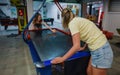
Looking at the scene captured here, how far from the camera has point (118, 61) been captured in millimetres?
3562

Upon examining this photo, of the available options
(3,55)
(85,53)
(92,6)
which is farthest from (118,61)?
(92,6)

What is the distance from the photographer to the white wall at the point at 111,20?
748cm

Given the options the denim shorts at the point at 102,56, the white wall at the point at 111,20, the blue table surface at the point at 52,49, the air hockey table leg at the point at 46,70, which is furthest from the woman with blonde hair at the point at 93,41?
the white wall at the point at 111,20

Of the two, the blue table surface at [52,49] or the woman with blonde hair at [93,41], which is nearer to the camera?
the woman with blonde hair at [93,41]

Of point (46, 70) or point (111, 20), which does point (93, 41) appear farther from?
point (111, 20)

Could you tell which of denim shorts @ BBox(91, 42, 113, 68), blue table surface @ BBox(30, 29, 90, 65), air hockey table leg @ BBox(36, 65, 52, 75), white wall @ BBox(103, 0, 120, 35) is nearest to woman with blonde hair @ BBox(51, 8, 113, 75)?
denim shorts @ BBox(91, 42, 113, 68)

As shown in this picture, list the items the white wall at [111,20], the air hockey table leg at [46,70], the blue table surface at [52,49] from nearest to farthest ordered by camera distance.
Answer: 1. the air hockey table leg at [46,70]
2. the blue table surface at [52,49]
3. the white wall at [111,20]

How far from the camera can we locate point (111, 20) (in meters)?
7.91

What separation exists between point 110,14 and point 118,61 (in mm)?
5259

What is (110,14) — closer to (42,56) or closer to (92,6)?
(92,6)

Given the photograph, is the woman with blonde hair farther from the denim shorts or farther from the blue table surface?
the blue table surface

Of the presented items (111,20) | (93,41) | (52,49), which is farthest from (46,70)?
(111,20)

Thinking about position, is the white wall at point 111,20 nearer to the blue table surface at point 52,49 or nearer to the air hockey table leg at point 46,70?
the blue table surface at point 52,49

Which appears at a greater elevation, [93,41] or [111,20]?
[111,20]
